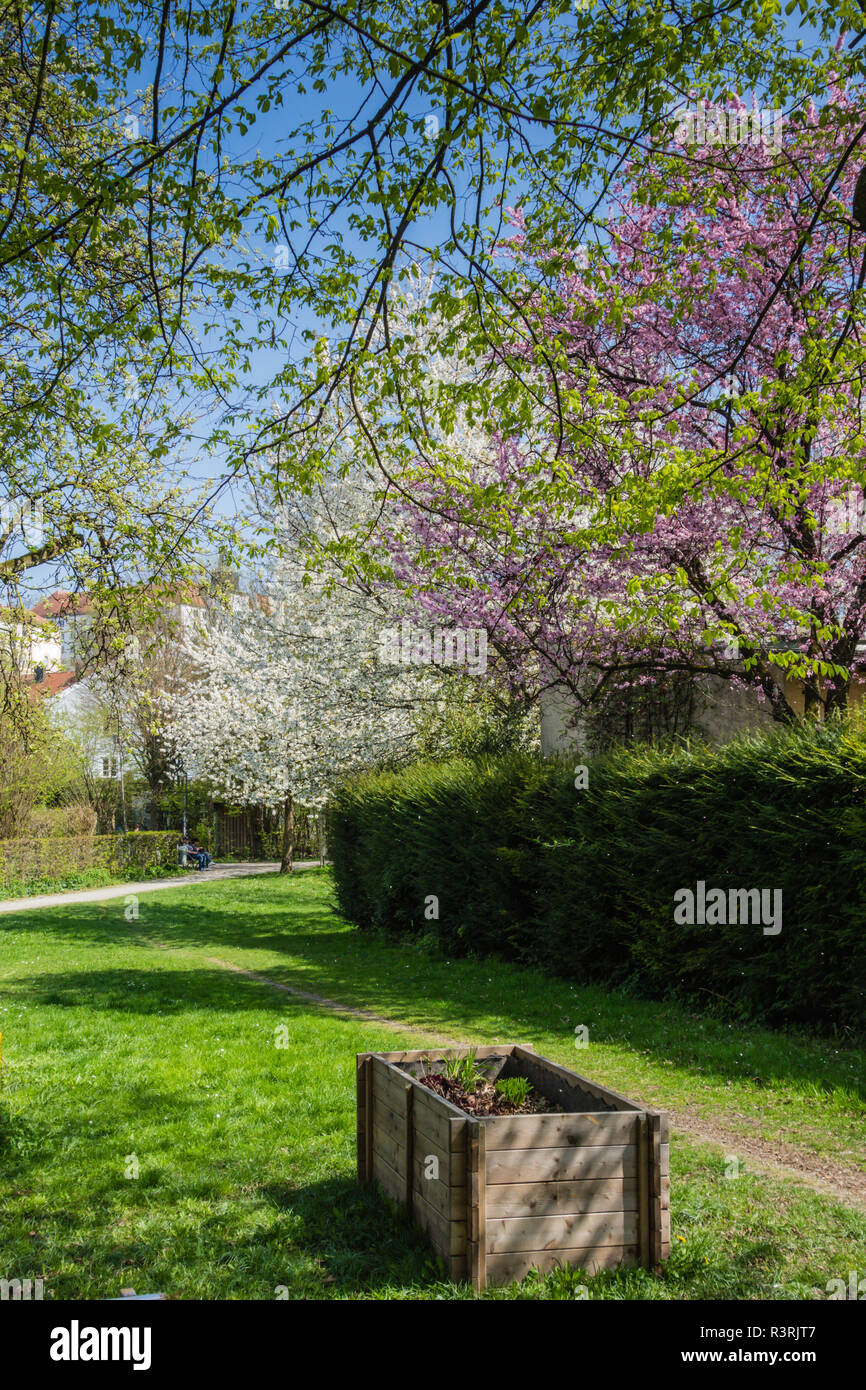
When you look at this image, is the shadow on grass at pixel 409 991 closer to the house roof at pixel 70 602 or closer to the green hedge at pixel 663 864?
the green hedge at pixel 663 864

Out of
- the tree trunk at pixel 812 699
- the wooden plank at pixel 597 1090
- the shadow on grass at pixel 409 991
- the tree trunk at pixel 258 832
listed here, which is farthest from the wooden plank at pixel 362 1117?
the tree trunk at pixel 258 832

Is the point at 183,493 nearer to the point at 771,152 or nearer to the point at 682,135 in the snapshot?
the point at 682,135

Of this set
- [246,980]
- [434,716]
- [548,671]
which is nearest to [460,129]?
[548,671]

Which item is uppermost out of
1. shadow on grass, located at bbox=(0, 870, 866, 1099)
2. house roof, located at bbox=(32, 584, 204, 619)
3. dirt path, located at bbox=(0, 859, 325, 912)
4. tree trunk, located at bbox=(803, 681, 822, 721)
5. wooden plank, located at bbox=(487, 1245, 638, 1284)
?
house roof, located at bbox=(32, 584, 204, 619)

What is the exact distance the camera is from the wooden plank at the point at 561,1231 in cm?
388

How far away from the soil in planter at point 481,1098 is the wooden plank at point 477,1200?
62 cm

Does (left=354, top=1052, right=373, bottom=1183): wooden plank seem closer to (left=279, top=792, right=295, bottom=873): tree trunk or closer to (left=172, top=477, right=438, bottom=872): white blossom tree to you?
(left=172, top=477, right=438, bottom=872): white blossom tree

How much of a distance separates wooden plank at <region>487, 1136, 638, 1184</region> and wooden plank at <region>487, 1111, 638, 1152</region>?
0.08 ft

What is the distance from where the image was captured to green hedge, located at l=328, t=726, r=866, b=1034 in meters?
8.41

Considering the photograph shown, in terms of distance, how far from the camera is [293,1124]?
6.16 metres

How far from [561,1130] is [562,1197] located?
0.26 meters

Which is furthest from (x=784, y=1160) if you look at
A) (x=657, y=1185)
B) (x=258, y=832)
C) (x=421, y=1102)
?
(x=258, y=832)

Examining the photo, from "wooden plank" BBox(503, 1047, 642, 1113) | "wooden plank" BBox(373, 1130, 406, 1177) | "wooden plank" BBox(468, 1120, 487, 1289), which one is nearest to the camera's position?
"wooden plank" BBox(468, 1120, 487, 1289)

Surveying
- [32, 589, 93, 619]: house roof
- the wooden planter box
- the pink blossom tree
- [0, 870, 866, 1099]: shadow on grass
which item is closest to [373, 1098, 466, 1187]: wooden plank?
the wooden planter box
